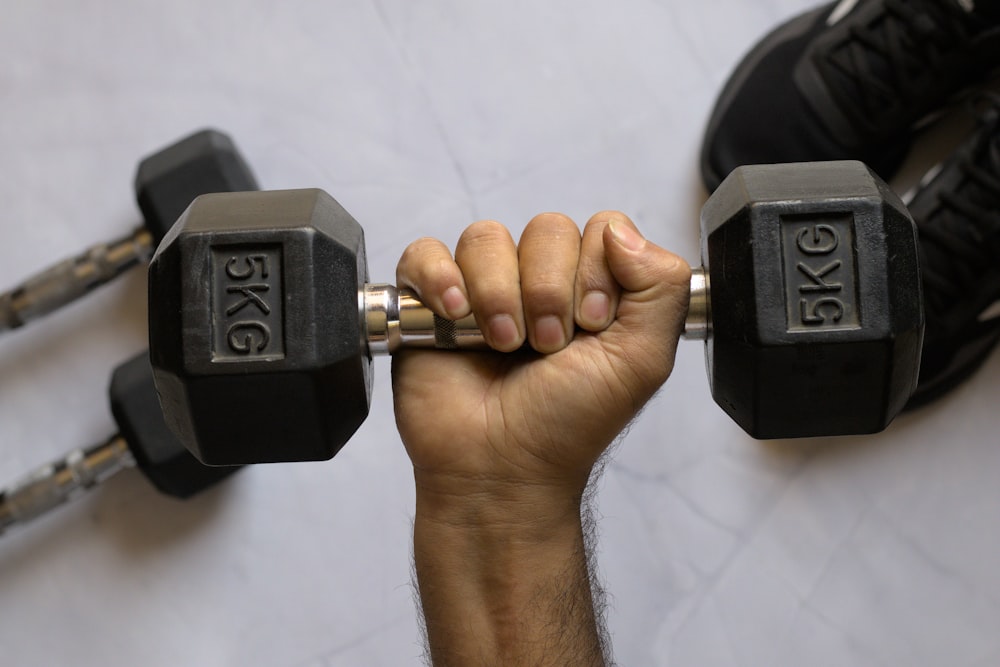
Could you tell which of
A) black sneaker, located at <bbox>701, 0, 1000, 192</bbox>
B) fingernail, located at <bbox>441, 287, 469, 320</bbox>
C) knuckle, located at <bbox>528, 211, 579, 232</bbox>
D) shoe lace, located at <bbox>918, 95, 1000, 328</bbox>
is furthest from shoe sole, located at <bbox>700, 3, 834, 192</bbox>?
fingernail, located at <bbox>441, 287, 469, 320</bbox>

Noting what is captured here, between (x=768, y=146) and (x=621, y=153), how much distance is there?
226 millimetres

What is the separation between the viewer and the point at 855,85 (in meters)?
1.27

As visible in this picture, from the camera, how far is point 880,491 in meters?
1.29

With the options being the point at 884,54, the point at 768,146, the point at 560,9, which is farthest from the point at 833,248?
the point at 560,9

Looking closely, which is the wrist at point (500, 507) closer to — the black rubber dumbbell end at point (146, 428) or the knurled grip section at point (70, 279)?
the black rubber dumbbell end at point (146, 428)

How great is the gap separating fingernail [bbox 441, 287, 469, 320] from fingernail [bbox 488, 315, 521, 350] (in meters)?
0.03

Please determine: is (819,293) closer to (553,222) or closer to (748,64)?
(553,222)

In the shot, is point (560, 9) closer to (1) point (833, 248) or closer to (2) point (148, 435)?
(1) point (833, 248)

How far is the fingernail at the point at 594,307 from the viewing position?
82cm

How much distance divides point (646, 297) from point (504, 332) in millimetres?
143

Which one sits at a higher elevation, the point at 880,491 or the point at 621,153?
the point at 621,153

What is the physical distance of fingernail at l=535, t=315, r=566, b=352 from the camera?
804 millimetres

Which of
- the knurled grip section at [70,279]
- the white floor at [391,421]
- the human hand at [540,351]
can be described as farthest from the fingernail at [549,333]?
the knurled grip section at [70,279]

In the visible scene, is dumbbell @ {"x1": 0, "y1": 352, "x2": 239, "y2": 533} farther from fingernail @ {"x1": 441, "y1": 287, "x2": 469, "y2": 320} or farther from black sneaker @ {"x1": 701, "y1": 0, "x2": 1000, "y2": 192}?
black sneaker @ {"x1": 701, "y1": 0, "x2": 1000, "y2": 192}
